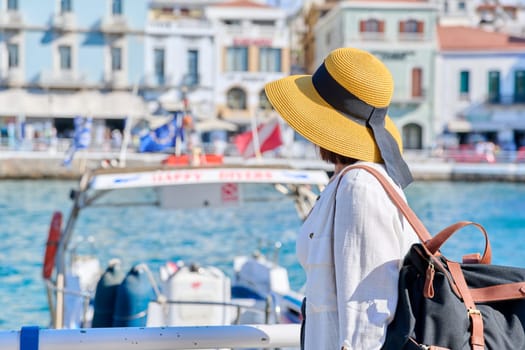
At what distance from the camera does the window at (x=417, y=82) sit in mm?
43156

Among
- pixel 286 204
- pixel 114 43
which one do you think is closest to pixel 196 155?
pixel 286 204

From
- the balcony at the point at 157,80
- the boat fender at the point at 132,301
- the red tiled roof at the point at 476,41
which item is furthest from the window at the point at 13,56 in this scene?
the boat fender at the point at 132,301

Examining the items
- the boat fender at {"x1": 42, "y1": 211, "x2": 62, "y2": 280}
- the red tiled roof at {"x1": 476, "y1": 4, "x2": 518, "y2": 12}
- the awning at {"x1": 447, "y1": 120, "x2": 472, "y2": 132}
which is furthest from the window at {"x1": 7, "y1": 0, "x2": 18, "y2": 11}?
the boat fender at {"x1": 42, "y1": 211, "x2": 62, "y2": 280}

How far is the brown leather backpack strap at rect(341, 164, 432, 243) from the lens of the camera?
1993 millimetres

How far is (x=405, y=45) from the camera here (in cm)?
4322

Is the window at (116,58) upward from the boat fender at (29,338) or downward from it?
upward

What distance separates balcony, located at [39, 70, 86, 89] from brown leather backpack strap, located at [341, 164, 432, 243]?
4000cm

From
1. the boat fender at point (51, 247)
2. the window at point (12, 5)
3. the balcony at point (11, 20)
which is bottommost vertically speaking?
the boat fender at point (51, 247)

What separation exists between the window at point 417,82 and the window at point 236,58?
8213mm

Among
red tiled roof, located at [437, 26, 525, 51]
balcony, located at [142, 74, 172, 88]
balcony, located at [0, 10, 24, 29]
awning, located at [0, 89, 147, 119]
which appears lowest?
awning, located at [0, 89, 147, 119]

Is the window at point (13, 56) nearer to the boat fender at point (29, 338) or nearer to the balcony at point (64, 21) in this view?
the balcony at point (64, 21)

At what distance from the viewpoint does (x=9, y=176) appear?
3384cm

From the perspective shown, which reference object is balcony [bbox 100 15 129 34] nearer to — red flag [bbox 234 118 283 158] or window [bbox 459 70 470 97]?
window [bbox 459 70 470 97]

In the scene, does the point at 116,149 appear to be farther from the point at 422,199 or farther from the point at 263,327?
the point at 263,327
